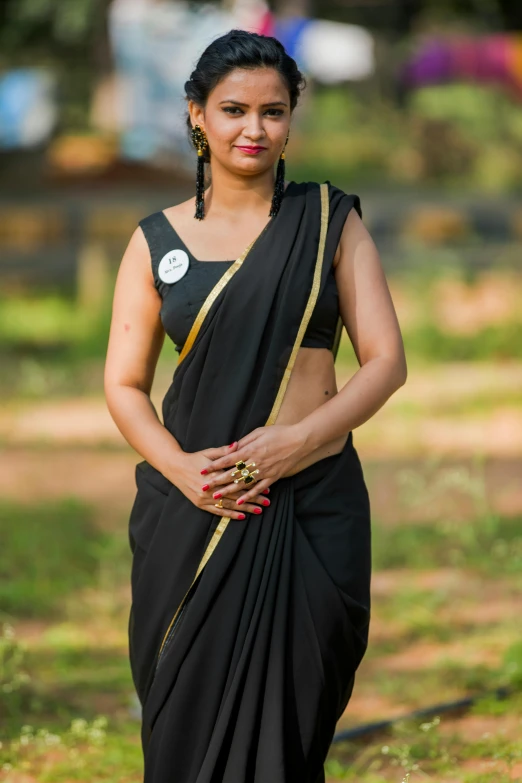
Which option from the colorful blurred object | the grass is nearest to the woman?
the grass

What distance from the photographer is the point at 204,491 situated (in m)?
2.54

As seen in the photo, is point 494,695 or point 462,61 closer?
point 494,695

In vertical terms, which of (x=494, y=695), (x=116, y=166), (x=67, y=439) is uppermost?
(x=116, y=166)

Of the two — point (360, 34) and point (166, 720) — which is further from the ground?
point (360, 34)

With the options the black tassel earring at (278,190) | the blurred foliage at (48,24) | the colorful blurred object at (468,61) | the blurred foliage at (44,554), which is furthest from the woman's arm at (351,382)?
the colorful blurred object at (468,61)

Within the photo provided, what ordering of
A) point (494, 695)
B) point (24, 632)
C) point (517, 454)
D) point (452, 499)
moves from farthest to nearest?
point (517, 454)
point (452, 499)
point (24, 632)
point (494, 695)

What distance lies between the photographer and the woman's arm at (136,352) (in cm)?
265

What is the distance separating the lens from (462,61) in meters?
21.5

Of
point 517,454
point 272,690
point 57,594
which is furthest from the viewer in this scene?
point 517,454

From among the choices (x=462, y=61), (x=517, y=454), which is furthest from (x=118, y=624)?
(x=462, y=61)

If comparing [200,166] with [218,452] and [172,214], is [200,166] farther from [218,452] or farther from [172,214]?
[218,452]

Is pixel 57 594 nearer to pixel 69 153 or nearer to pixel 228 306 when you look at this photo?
pixel 228 306

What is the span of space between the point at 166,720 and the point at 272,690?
0.77ft

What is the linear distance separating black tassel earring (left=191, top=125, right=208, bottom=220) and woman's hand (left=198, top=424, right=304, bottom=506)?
50cm
